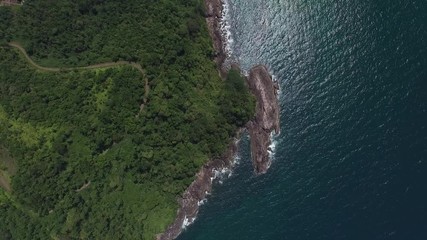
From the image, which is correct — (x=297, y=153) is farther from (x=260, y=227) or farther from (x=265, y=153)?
(x=260, y=227)

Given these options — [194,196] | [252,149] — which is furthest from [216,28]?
[194,196]

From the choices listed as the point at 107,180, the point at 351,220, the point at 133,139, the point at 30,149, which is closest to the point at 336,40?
the point at 351,220

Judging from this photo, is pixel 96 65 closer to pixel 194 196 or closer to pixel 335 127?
pixel 194 196

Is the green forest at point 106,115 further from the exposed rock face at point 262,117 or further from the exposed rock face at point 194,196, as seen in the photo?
the exposed rock face at point 262,117

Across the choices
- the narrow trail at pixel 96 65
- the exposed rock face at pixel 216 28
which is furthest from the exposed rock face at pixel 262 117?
the narrow trail at pixel 96 65

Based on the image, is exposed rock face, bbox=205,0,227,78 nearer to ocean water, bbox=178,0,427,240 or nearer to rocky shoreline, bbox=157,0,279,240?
rocky shoreline, bbox=157,0,279,240

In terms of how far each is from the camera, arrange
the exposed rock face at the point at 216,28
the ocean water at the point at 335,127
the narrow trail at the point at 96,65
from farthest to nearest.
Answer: the exposed rock face at the point at 216,28, the ocean water at the point at 335,127, the narrow trail at the point at 96,65
